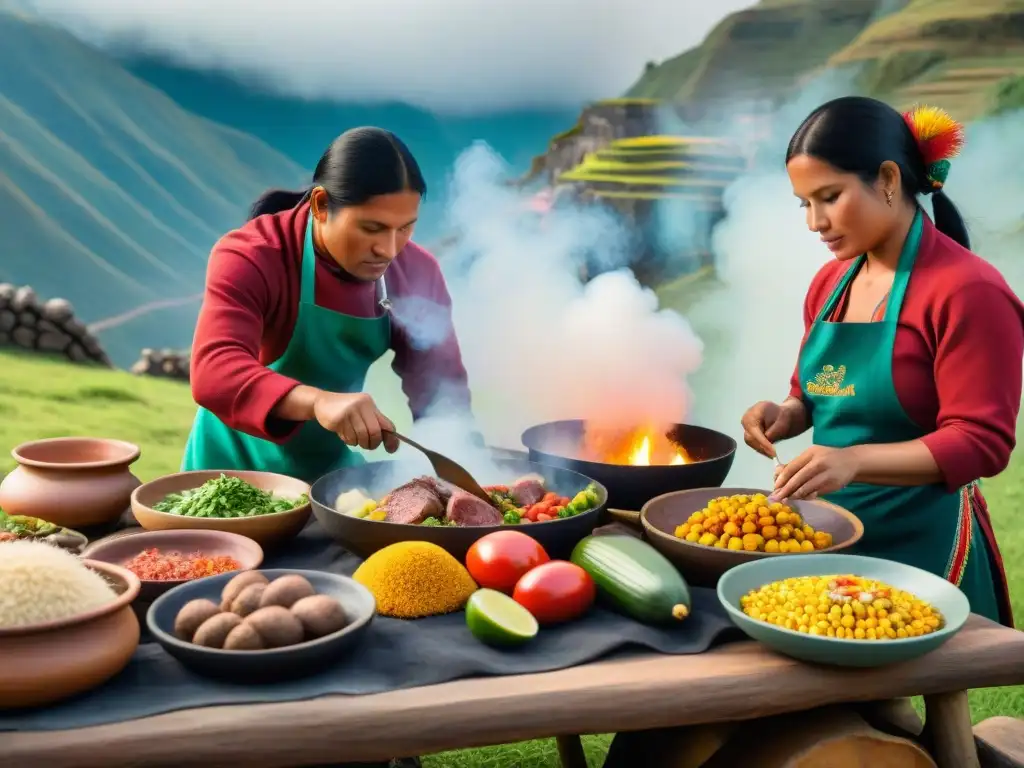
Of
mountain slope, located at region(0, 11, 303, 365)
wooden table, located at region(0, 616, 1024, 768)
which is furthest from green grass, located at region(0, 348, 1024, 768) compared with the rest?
wooden table, located at region(0, 616, 1024, 768)

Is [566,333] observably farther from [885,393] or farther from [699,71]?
[699,71]

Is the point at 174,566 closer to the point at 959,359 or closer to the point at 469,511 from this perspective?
the point at 469,511

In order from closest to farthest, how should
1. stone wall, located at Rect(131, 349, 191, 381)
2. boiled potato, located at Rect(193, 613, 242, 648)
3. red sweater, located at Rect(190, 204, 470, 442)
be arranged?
boiled potato, located at Rect(193, 613, 242, 648) < red sweater, located at Rect(190, 204, 470, 442) < stone wall, located at Rect(131, 349, 191, 381)

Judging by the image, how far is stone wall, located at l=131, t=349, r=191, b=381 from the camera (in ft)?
25.0

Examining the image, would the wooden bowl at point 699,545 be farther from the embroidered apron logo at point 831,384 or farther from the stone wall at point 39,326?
the stone wall at point 39,326

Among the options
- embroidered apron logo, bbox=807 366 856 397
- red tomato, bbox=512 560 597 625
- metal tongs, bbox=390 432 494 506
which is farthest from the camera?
embroidered apron logo, bbox=807 366 856 397

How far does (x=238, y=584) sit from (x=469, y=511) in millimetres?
586

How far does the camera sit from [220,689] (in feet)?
4.77

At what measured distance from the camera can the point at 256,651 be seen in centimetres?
143

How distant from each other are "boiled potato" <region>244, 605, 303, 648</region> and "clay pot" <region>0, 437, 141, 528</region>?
2.99 feet

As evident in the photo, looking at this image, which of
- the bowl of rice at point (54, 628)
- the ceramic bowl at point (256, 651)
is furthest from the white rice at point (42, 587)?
the ceramic bowl at point (256, 651)


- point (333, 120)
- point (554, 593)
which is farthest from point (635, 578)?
point (333, 120)

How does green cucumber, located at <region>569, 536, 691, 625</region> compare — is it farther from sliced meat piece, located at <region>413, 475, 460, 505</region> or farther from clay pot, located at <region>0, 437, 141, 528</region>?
clay pot, located at <region>0, 437, 141, 528</region>

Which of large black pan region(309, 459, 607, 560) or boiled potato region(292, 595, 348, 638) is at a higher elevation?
large black pan region(309, 459, 607, 560)
